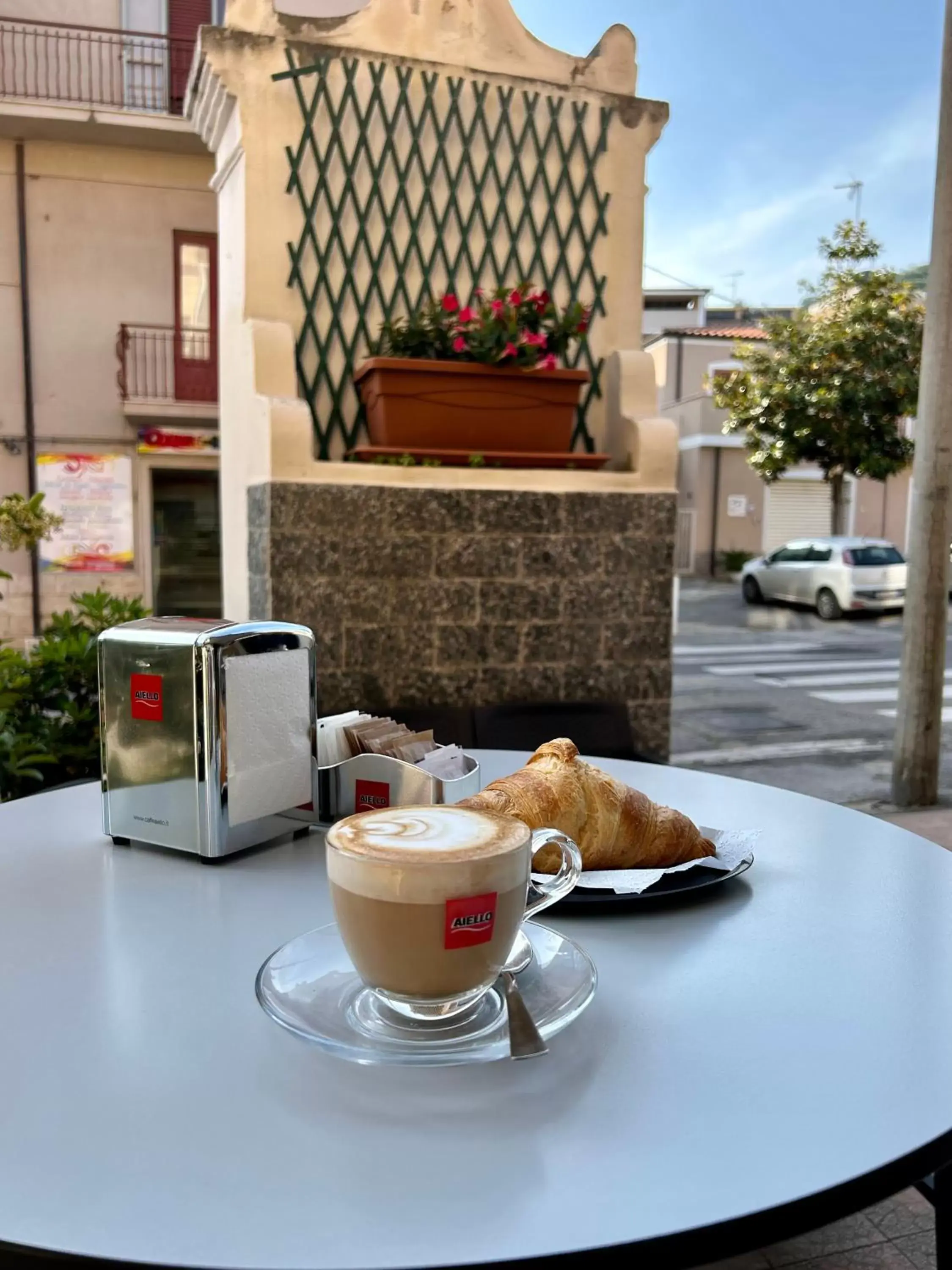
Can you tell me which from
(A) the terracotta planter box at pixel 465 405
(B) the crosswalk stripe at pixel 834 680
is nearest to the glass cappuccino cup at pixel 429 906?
(A) the terracotta planter box at pixel 465 405

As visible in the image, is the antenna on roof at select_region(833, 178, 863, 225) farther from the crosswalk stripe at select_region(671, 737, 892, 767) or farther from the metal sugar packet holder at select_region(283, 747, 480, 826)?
the metal sugar packet holder at select_region(283, 747, 480, 826)

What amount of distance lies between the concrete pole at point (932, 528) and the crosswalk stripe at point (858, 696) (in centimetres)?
291

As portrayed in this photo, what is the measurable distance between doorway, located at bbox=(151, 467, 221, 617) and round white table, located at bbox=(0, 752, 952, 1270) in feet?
28.6

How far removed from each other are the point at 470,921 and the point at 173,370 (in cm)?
879

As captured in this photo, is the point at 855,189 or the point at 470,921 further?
the point at 855,189

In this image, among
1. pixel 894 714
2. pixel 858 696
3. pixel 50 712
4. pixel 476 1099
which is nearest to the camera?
pixel 476 1099

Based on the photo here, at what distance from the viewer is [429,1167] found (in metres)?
0.56

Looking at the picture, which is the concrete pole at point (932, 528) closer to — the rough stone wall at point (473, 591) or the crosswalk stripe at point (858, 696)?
the rough stone wall at point (473, 591)

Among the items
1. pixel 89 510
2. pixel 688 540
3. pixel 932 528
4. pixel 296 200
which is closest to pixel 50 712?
pixel 296 200

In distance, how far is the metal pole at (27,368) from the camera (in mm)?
8453

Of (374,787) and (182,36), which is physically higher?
(182,36)

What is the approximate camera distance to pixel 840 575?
1295 cm

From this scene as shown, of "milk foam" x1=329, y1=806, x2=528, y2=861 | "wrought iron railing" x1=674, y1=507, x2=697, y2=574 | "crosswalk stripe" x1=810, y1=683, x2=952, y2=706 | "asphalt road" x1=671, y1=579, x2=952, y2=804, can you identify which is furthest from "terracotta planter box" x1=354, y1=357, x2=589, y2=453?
"wrought iron railing" x1=674, y1=507, x2=697, y2=574

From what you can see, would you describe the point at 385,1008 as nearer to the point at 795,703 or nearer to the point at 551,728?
the point at 551,728
